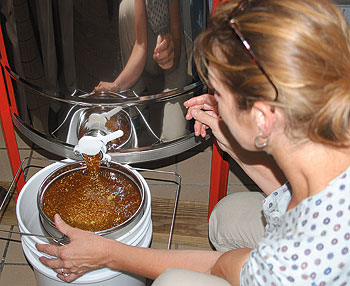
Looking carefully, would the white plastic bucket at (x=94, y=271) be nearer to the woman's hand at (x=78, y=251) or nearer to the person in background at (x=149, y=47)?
the woman's hand at (x=78, y=251)

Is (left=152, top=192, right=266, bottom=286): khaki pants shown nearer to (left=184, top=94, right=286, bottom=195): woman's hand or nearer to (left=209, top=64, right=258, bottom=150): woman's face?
(left=184, top=94, right=286, bottom=195): woman's hand

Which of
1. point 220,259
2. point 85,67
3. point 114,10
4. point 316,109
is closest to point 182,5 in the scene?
point 114,10

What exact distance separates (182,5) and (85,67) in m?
0.28

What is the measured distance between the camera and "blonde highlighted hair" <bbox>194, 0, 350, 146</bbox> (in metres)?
0.82

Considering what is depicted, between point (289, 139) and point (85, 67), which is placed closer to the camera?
point (289, 139)

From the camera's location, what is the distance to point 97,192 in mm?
1323

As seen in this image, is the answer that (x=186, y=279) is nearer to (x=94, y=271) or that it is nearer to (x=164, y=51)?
(x=94, y=271)

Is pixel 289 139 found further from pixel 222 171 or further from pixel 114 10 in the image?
pixel 222 171

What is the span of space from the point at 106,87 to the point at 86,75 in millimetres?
57

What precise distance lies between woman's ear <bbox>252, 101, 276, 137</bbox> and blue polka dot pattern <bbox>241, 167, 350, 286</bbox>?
158 millimetres

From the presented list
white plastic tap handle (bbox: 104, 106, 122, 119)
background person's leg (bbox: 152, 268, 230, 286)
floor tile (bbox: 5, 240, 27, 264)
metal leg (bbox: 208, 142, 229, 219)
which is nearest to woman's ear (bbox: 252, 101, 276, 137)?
background person's leg (bbox: 152, 268, 230, 286)

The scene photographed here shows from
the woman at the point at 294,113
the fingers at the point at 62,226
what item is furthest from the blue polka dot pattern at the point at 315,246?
the fingers at the point at 62,226

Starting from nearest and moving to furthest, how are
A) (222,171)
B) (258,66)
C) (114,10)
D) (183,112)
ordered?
(258,66)
(114,10)
(183,112)
(222,171)

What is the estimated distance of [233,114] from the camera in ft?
3.12
